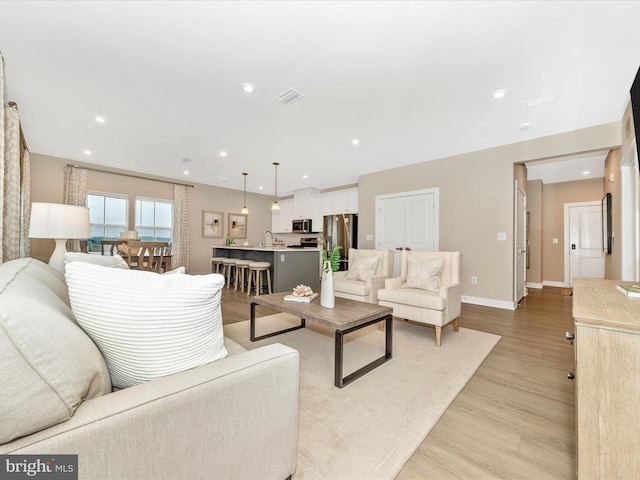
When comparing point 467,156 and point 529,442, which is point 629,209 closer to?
point 467,156

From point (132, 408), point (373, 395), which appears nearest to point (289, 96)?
point (373, 395)

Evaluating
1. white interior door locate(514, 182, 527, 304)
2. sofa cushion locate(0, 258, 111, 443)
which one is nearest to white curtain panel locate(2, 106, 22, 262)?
sofa cushion locate(0, 258, 111, 443)

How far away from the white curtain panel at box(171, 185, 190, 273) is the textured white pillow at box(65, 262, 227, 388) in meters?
6.37

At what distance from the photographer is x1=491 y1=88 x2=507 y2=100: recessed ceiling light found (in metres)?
2.83

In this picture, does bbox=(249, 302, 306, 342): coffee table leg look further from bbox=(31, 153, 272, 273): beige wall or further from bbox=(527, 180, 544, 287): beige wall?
bbox=(527, 180, 544, 287): beige wall

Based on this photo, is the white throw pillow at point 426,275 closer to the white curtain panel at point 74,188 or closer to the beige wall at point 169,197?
the beige wall at point 169,197

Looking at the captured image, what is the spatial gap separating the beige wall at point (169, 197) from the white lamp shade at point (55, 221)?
3.62 metres

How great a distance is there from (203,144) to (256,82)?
85.8 inches

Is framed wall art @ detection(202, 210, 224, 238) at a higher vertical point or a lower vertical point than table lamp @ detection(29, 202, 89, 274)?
higher

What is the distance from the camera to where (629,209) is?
11.3 feet

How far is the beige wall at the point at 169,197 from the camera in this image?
5055mm

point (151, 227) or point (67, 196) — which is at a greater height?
point (67, 196)

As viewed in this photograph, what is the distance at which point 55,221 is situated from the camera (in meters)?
2.39

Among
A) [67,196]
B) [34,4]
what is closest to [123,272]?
[34,4]
